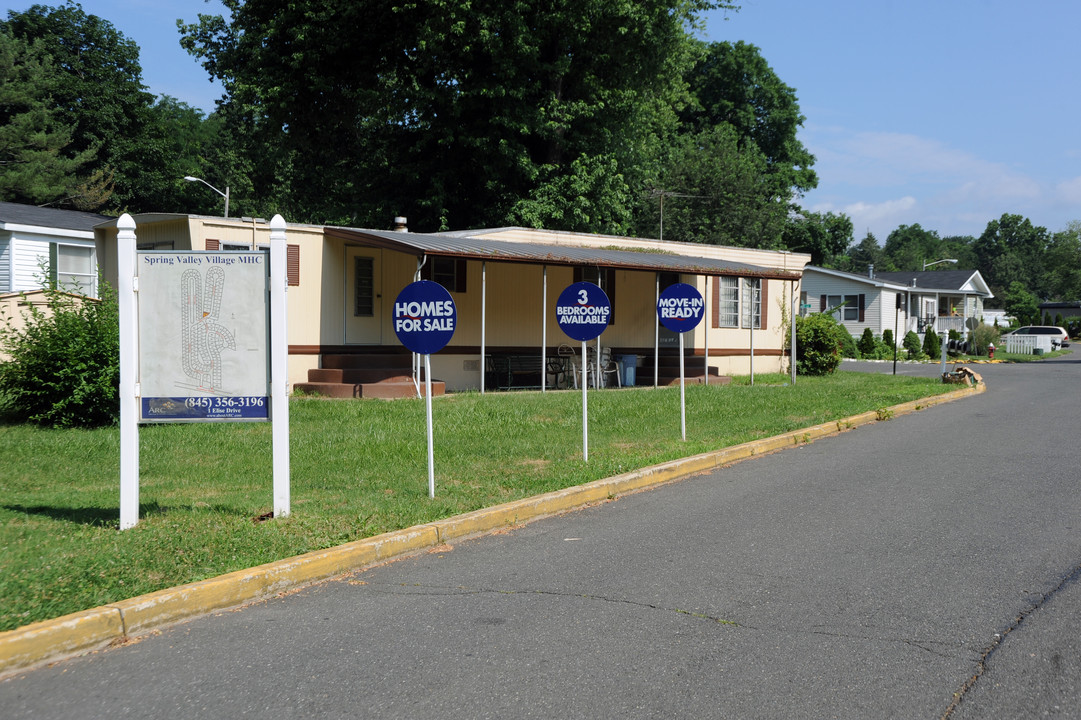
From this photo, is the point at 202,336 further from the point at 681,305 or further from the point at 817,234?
the point at 817,234

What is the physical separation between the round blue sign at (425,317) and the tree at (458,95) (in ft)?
66.6

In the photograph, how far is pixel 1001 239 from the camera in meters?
148

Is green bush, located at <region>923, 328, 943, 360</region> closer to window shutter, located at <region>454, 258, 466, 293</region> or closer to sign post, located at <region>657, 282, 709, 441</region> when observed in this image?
window shutter, located at <region>454, 258, 466, 293</region>

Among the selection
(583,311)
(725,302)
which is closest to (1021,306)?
(725,302)

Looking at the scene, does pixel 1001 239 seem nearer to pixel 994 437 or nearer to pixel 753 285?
pixel 753 285

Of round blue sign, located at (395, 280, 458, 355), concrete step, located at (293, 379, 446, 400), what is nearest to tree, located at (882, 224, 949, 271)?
concrete step, located at (293, 379, 446, 400)

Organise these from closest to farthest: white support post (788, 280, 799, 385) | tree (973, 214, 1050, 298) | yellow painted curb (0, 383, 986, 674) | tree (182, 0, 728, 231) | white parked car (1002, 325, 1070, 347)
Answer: yellow painted curb (0, 383, 986, 674) → white support post (788, 280, 799, 385) → tree (182, 0, 728, 231) → white parked car (1002, 325, 1070, 347) → tree (973, 214, 1050, 298)

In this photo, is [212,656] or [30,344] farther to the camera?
[30,344]

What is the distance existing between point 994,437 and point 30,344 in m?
14.4

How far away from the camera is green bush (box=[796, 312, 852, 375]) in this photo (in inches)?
1080

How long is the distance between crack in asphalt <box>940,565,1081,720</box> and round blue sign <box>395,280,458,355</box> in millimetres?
5377

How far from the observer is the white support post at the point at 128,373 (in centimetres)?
738

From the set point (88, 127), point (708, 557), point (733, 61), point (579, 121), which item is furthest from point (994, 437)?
point (733, 61)

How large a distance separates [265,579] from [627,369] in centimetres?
1737
